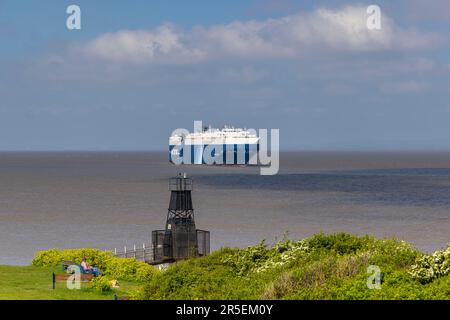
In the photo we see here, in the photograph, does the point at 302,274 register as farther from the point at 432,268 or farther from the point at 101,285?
the point at 101,285

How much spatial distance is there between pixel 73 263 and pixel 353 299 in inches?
642

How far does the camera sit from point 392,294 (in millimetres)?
11898

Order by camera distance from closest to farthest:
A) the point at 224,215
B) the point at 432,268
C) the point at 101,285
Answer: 1. the point at 432,268
2. the point at 101,285
3. the point at 224,215

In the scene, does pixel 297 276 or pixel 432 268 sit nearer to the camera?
pixel 432 268

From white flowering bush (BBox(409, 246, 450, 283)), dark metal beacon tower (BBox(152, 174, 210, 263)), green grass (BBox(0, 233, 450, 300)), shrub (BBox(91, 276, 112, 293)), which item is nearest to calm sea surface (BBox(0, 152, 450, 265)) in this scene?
dark metal beacon tower (BBox(152, 174, 210, 263))

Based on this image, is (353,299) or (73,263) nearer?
(353,299)

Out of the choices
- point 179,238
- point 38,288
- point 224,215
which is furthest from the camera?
point 224,215

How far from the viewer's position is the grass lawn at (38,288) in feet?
58.0

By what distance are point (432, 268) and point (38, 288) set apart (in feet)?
43.6

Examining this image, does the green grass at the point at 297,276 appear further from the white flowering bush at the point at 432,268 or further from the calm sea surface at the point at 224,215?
the calm sea surface at the point at 224,215

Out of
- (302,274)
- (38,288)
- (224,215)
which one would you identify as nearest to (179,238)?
(38,288)

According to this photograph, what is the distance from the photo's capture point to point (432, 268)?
12750 mm
